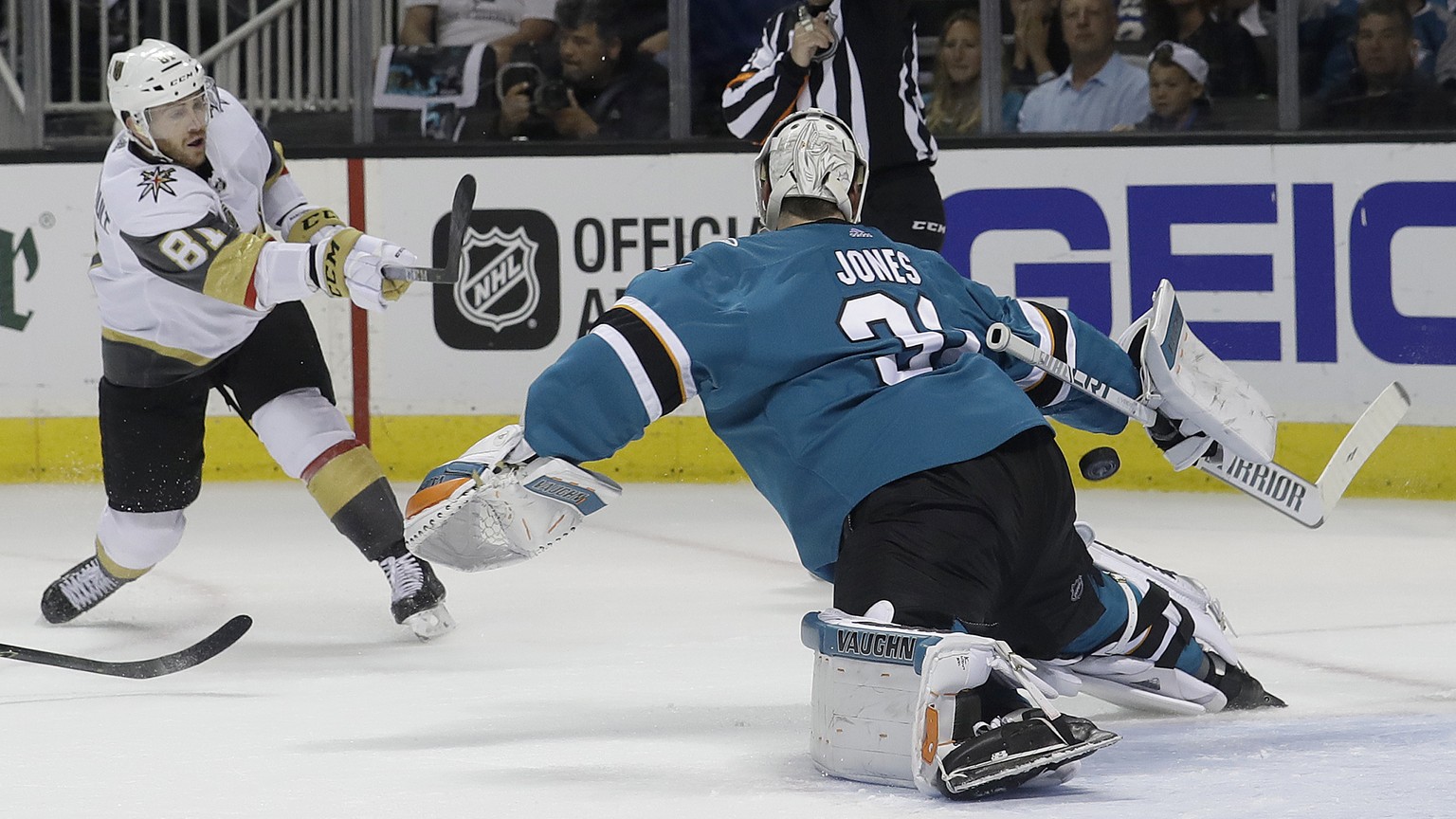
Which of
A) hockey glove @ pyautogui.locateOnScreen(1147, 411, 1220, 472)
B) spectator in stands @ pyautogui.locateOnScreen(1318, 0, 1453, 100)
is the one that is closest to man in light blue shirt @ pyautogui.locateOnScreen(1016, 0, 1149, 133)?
spectator in stands @ pyautogui.locateOnScreen(1318, 0, 1453, 100)

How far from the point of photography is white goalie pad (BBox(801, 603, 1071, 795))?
84.0 inches

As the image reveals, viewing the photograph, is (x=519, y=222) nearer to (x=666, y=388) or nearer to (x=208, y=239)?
(x=208, y=239)

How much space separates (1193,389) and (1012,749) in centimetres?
75

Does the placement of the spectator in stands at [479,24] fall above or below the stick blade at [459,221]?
above

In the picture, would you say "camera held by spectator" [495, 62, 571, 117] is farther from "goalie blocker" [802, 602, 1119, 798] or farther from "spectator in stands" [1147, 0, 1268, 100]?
"goalie blocker" [802, 602, 1119, 798]

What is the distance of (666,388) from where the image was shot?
90.2 inches

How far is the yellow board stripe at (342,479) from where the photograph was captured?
11.6 ft

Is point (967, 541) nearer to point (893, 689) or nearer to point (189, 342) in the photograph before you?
point (893, 689)

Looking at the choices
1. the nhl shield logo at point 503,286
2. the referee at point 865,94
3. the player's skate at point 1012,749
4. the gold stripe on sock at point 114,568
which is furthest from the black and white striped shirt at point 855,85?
the player's skate at point 1012,749

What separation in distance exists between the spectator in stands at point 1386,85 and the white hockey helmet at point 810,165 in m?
2.75

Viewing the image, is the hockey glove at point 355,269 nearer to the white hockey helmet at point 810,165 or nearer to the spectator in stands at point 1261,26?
the white hockey helmet at point 810,165

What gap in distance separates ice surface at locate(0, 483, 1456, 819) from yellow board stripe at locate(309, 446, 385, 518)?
0.25 m

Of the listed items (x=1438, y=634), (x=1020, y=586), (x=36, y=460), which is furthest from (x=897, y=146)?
(x=36, y=460)

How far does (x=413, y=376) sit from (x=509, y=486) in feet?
10.3
